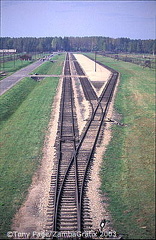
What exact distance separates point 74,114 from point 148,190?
14.5 m

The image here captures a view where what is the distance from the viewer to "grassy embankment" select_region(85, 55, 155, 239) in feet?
37.6

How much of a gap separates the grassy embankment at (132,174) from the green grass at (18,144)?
163 inches

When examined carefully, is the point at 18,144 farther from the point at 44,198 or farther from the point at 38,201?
the point at 38,201

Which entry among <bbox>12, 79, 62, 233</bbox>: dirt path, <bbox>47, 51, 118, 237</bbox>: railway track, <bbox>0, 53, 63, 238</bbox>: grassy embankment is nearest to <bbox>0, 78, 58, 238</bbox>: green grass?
<bbox>0, 53, 63, 238</bbox>: grassy embankment

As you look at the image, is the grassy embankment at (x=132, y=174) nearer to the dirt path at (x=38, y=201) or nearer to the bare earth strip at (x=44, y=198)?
the bare earth strip at (x=44, y=198)

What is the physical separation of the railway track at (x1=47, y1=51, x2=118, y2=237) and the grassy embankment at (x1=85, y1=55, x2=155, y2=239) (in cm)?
110

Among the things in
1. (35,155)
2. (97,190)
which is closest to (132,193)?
(97,190)

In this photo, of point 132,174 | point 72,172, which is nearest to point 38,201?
point 72,172

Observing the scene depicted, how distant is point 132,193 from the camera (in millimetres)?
13406

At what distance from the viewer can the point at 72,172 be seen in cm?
1579

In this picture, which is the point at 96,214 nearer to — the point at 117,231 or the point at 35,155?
the point at 117,231

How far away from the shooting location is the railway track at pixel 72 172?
11780mm

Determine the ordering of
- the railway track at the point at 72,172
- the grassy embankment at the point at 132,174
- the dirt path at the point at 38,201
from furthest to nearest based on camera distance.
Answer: the railway track at the point at 72,172 < the dirt path at the point at 38,201 < the grassy embankment at the point at 132,174

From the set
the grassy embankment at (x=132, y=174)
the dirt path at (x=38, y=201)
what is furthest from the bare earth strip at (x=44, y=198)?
the grassy embankment at (x=132, y=174)
